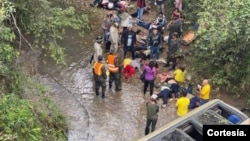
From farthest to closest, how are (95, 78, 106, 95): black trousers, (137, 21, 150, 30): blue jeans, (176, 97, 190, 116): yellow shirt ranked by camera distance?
1. (137, 21, 150, 30): blue jeans
2. (95, 78, 106, 95): black trousers
3. (176, 97, 190, 116): yellow shirt

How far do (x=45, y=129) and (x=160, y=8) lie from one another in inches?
370

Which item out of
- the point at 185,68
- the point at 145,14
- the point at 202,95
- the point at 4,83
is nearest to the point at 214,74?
the point at 185,68

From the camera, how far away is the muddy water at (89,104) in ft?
40.6

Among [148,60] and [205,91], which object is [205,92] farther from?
[148,60]

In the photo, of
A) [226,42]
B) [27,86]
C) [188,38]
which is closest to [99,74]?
[27,86]

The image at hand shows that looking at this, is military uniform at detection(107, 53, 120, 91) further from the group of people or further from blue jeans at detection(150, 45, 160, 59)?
blue jeans at detection(150, 45, 160, 59)

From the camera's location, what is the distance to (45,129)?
431 inches

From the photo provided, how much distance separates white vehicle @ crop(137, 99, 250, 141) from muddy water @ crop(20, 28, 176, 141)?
2529 millimetres

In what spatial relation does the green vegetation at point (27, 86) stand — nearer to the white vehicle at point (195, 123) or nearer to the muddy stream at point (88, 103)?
the muddy stream at point (88, 103)

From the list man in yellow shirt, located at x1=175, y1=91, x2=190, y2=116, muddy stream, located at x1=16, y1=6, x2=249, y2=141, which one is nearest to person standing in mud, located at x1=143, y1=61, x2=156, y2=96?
muddy stream, located at x1=16, y1=6, x2=249, y2=141

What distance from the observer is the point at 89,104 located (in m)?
A: 13.6

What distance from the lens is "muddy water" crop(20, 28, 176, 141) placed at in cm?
1238

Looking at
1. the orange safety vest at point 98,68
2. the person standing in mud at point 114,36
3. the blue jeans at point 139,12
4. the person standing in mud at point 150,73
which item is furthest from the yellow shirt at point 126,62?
the blue jeans at point 139,12

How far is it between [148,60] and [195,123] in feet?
21.1
